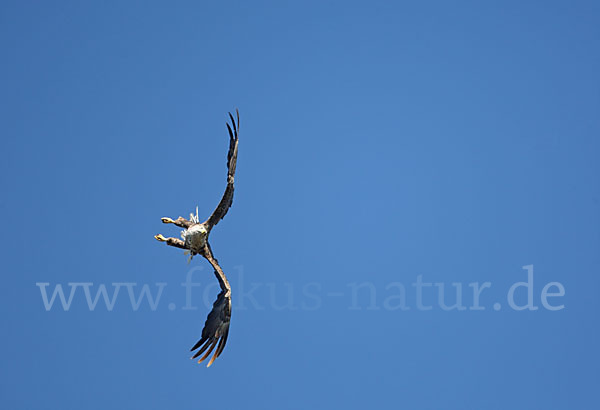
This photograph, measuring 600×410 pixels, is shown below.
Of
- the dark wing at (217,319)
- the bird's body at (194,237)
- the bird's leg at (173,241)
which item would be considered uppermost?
the bird's body at (194,237)

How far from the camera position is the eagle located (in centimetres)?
1748

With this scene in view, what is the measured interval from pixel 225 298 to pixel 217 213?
2656 mm

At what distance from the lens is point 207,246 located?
1820 cm

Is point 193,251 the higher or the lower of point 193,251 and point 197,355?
the higher

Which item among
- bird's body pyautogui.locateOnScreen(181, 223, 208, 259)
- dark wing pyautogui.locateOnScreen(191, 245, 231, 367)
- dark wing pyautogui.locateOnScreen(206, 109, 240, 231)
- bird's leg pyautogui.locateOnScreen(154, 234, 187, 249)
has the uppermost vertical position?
dark wing pyautogui.locateOnScreen(206, 109, 240, 231)

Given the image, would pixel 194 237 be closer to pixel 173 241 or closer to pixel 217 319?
pixel 173 241

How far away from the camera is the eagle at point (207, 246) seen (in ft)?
57.4

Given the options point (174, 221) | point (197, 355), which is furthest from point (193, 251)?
point (197, 355)

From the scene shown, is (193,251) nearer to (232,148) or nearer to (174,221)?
(174,221)

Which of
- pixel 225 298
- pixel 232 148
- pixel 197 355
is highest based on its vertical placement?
pixel 232 148

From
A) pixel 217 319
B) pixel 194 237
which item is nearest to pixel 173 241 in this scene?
pixel 194 237

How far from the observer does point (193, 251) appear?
1775 centimetres

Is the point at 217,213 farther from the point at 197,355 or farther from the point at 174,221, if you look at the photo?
the point at 197,355

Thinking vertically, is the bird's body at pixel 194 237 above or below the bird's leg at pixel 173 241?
above
